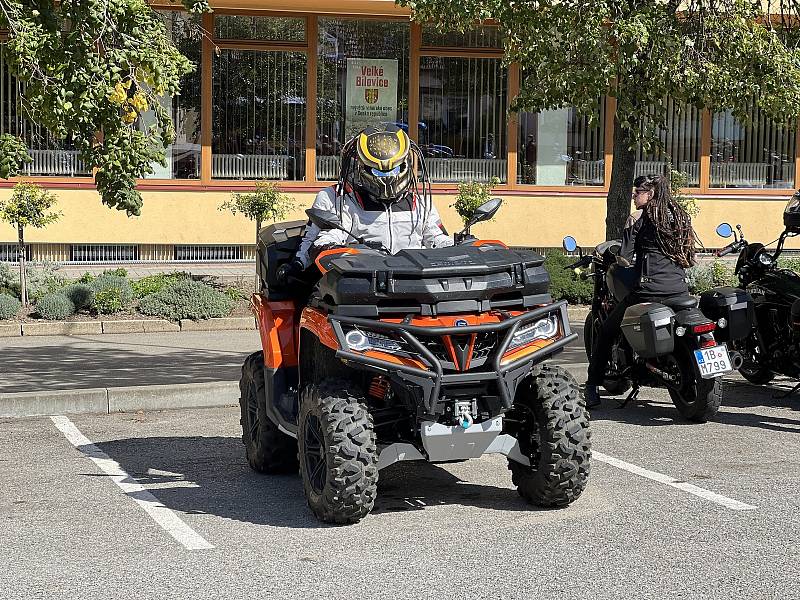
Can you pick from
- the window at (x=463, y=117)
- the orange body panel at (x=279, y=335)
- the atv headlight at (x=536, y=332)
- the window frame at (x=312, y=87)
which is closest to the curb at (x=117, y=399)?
the orange body panel at (x=279, y=335)

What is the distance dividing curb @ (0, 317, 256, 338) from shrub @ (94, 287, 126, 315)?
442 mm

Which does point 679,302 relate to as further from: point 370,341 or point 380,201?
point 370,341

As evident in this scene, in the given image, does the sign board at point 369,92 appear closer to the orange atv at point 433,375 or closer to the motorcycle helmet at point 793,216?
the motorcycle helmet at point 793,216

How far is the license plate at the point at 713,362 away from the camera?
871 centimetres

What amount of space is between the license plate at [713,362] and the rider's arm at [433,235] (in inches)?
93.2

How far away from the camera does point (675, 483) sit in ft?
23.9

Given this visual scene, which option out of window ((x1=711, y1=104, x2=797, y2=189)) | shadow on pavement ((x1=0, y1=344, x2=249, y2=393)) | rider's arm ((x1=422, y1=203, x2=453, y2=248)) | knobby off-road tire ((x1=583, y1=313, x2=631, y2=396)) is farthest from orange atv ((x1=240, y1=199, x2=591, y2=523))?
window ((x1=711, y1=104, x2=797, y2=189))

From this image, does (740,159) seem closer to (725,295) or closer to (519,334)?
(725,295)

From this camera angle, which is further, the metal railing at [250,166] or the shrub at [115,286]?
the metal railing at [250,166]

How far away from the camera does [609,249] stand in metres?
9.45

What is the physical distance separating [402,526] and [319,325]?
3.50ft

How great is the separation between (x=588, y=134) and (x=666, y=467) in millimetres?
15103

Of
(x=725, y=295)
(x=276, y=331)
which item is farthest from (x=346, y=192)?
(x=725, y=295)

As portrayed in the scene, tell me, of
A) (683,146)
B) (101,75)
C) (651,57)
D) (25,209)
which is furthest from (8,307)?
(683,146)
